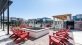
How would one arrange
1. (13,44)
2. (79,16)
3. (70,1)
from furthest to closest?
(79,16), (70,1), (13,44)

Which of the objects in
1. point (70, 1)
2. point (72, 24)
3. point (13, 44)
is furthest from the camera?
point (72, 24)

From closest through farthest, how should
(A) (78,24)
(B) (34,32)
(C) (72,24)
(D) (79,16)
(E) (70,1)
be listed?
(B) (34,32), (E) (70,1), (A) (78,24), (C) (72,24), (D) (79,16)

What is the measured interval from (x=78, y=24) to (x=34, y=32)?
10225 mm

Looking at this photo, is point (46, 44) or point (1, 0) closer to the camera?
point (46, 44)

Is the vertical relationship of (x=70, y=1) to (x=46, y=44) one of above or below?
above

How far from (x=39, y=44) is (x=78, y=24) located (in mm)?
11593

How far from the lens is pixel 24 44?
5242 mm

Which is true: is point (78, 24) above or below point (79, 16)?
below

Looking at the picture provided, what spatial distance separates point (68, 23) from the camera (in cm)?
1627

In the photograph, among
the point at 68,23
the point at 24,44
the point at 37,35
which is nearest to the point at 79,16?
the point at 68,23

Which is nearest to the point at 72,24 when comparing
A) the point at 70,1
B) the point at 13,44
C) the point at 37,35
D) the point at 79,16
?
the point at 70,1

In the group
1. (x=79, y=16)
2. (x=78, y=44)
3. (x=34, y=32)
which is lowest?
(x=78, y=44)

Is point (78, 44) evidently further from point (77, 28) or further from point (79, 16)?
point (79, 16)

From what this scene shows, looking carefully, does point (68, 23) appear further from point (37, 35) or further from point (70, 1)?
point (37, 35)
